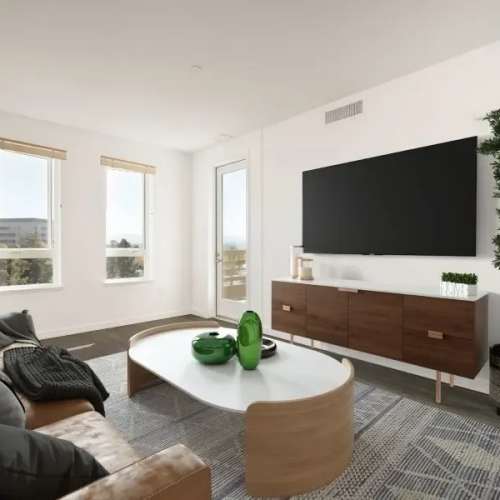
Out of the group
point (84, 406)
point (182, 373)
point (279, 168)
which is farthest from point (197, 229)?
point (84, 406)

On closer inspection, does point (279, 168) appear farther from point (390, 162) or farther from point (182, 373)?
point (182, 373)

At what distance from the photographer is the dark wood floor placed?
2354 mm

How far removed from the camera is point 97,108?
366 centimetres

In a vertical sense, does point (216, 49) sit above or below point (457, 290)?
above

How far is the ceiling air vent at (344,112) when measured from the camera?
3324 millimetres

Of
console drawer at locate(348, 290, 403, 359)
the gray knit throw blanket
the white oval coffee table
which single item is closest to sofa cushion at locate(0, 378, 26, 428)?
the gray knit throw blanket

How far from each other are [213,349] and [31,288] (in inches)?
118

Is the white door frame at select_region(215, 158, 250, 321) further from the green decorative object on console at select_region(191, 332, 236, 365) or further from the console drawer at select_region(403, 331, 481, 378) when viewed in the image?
the green decorative object on console at select_region(191, 332, 236, 365)

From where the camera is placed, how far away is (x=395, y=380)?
2838 millimetres

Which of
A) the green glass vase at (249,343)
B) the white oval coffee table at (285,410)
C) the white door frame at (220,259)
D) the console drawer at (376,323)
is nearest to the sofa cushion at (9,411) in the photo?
the white oval coffee table at (285,410)

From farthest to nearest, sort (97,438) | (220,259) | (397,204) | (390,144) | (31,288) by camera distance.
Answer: (220,259)
(31,288)
(390,144)
(397,204)
(97,438)

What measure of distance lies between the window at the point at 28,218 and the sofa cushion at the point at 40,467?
12.2ft

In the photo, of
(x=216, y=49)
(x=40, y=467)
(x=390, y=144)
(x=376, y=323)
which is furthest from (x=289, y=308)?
(x=40, y=467)

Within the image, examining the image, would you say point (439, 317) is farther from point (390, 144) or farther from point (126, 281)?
point (126, 281)
